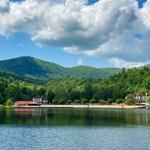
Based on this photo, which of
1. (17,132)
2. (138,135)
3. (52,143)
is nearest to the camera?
(52,143)

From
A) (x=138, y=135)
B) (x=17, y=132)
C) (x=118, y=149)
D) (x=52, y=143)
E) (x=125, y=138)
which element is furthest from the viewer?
(x=17, y=132)

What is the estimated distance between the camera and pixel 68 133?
223ft

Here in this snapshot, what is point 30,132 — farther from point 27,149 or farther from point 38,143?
point 27,149

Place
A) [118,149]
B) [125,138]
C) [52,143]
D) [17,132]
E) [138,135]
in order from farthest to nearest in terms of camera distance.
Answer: [17,132] → [138,135] → [125,138] → [52,143] → [118,149]

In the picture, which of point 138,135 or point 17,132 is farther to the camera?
point 17,132

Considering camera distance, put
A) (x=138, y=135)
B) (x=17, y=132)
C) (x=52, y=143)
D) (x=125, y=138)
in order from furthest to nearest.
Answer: (x=17, y=132), (x=138, y=135), (x=125, y=138), (x=52, y=143)

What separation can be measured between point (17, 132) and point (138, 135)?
19.6 meters

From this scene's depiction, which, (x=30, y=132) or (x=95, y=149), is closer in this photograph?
(x=95, y=149)

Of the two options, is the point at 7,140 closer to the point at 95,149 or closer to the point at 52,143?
the point at 52,143

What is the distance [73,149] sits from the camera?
49750 mm

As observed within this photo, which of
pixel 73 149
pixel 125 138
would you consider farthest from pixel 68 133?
pixel 73 149

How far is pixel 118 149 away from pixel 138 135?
1579cm

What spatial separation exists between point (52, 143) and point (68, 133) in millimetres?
12650

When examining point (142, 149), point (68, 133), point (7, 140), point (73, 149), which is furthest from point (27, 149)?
point (68, 133)
